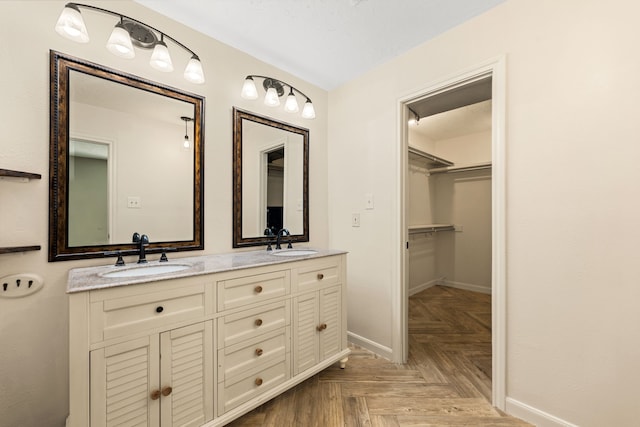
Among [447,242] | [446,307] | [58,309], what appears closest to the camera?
[58,309]

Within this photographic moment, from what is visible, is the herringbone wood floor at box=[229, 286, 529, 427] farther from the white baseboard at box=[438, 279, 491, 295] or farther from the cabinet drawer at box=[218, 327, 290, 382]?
the white baseboard at box=[438, 279, 491, 295]

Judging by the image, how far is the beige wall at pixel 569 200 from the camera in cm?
120

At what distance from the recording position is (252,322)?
1.48 metres

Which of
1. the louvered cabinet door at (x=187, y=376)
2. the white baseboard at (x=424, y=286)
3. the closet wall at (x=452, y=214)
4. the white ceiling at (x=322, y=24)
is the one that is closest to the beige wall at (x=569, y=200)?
the white ceiling at (x=322, y=24)

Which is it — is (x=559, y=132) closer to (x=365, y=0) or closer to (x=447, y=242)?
(x=365, y=0)

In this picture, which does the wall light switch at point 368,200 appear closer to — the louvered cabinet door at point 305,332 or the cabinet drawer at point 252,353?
the louvered cabinet door at point 305,332

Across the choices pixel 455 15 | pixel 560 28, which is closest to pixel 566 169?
pixel 560 28

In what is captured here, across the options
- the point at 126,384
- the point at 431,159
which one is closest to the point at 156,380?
the point at 126,384

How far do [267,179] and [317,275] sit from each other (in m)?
0.89

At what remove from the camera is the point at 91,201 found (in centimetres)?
141

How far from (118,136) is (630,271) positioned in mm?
2665

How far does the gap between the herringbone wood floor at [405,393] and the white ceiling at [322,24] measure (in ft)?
7.90

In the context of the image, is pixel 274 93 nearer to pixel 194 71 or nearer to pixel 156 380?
pixel 194 71

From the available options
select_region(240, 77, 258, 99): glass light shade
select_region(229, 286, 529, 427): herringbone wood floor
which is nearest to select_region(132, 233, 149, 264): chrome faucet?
select_region(229, 286, 529, 427): herringbone wood floor
